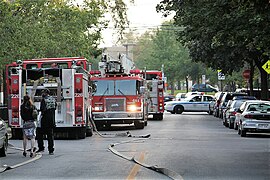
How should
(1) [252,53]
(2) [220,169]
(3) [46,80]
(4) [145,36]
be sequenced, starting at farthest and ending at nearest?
(4) [145,36]
(1) [252,53]
(3) [46,80]
(2) [220,169]

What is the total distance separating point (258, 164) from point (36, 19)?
Result: 2332 cm

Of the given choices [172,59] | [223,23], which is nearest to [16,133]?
[223,23]

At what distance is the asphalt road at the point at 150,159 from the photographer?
559 inches

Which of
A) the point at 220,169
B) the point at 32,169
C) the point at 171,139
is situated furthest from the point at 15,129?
the point at 220,169

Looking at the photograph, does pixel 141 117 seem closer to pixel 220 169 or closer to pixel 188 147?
pixel 188 147

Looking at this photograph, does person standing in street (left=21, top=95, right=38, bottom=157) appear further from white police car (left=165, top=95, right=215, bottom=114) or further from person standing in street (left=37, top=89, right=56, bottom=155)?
white police car (left=165, top=95, right=215, bottom=114)

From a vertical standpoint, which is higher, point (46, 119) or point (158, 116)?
point (46, 119)

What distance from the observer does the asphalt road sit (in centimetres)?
1421

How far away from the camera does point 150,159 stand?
17.4 metres

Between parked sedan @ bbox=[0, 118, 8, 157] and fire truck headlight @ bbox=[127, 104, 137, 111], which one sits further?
fire truck headlight @ bbox=[127, 104, 137, 111]

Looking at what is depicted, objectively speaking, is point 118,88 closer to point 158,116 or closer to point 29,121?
point 158,116

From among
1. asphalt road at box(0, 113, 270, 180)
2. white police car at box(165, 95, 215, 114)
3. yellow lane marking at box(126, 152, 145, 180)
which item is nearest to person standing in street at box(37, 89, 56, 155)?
asphalt road at box(0, 113, 270, 180)

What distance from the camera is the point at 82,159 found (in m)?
17.6

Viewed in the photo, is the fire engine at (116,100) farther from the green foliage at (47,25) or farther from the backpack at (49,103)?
the backpack at (49,103)
